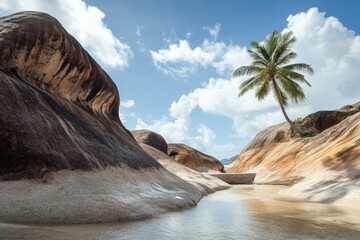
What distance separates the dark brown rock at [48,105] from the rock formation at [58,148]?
17 mm

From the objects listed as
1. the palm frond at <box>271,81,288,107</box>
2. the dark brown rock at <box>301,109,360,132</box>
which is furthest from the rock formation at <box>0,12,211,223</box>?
the dark brown rock at <box>301,109,360,132</box>

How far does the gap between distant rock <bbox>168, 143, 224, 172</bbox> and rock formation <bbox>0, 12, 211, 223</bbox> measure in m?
23.7

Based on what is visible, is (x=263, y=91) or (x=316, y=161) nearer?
(x=316, y=161)

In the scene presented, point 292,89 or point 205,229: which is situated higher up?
point 292,89

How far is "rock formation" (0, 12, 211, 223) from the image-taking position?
482 cm

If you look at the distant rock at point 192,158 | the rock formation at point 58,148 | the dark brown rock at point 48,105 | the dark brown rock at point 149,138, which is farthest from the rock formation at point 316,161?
the dark brown rock at point 149,138

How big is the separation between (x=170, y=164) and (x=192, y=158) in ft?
63.2

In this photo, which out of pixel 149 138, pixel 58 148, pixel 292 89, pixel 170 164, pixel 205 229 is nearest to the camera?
pixel 205 229

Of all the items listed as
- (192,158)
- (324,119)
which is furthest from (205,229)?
(192,158)

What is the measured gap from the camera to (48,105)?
22.7 feet

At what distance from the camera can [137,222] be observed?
4859 mm

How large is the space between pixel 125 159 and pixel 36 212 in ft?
13.3

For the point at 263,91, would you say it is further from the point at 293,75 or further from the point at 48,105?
the point at 48,105

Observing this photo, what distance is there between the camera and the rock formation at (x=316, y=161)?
369 inches
